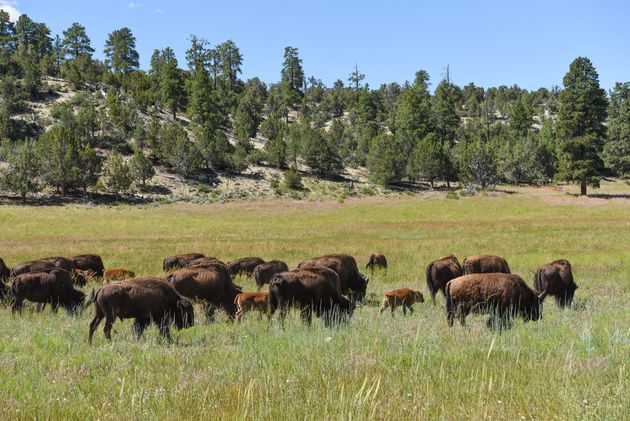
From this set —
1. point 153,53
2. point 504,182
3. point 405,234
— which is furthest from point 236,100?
point 405,234

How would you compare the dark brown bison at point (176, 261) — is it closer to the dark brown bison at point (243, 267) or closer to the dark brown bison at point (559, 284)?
the dark brown bison at point (243, 267)

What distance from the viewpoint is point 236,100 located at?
12781 centimetres

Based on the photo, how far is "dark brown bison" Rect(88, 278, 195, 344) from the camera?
30.4 ft

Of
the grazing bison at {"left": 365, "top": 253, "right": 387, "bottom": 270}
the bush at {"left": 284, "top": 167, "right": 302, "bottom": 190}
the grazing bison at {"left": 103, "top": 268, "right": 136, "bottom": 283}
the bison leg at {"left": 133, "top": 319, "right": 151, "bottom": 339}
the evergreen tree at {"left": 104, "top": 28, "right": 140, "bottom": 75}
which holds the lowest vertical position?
the grazing bison at {"left": 103, "top": 268, "right": 136, "bottom": 283}

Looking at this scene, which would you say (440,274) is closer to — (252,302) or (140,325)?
(252,302)

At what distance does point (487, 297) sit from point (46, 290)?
11.4 meters

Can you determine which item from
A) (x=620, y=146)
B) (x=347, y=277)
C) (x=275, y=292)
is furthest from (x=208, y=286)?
(x=620, y=146)

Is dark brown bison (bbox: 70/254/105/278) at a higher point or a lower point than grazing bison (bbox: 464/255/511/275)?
lower

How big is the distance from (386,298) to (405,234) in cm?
2355

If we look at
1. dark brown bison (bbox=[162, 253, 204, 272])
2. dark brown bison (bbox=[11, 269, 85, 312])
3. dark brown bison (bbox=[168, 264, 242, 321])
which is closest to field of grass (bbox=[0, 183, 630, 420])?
dark brown bison (bbox=[11, 269, 85, 312])

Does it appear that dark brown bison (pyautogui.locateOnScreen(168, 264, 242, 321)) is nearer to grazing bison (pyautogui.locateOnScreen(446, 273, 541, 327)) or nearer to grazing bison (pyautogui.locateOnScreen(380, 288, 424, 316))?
grazing bison (pyautogui.locateOnScreen(380, 288, 424, 316))

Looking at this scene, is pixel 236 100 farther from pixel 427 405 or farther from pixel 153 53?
pixel 427 405

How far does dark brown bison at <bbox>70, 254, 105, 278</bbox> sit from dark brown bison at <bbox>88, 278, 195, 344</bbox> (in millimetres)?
12085

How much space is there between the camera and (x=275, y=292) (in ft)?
37.2
